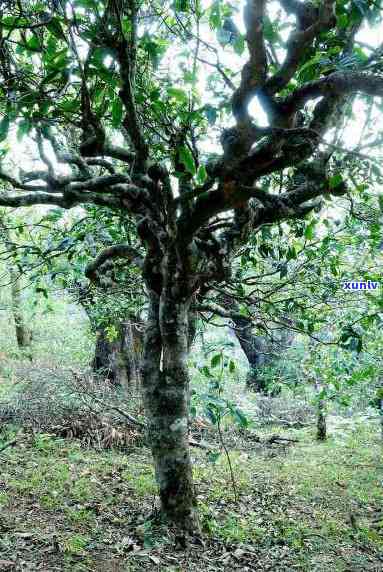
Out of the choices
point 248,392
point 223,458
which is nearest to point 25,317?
point 248,392

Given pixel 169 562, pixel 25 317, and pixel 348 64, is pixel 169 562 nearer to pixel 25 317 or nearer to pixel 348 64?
pixel 348 64

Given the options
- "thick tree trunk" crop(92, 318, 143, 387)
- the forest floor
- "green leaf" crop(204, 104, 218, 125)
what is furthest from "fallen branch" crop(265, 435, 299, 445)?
"green leaf" crop(204, 104, 218, 125)

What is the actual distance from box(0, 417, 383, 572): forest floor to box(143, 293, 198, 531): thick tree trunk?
279 millimetres

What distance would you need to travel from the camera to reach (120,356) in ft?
32.6

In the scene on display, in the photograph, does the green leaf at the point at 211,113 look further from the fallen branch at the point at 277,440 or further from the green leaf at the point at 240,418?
the fallen branch at the point at 277,440

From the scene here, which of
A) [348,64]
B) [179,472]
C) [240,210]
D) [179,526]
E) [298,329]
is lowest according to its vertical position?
[179,526]

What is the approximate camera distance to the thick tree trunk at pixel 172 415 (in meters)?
3.78

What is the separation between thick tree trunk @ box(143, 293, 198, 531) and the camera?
149 inches

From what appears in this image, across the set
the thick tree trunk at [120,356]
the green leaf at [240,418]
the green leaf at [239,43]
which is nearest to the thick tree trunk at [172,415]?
the green leaf at [240,418]

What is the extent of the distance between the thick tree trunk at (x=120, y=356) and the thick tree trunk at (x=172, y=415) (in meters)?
5.78

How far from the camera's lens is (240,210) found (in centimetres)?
360

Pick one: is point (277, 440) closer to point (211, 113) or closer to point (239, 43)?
point (211, 113)

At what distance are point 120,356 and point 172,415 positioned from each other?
630 centimetres

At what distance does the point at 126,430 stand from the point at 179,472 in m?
4.29
